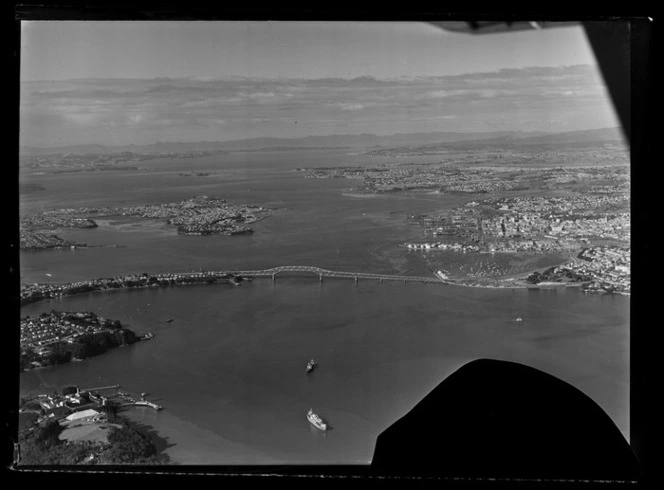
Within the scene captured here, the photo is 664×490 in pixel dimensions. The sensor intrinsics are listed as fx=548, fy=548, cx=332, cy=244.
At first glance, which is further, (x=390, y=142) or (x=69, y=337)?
(x=390, y=142)

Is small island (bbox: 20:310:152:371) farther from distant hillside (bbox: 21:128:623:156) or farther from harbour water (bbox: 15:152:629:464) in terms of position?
distant hillside (bbox: 21:128:623:156)

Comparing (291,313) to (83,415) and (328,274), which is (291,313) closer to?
(328,274)

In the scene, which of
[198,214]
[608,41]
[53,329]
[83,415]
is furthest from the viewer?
[198,214]

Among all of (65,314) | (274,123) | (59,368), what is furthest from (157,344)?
(274,123)

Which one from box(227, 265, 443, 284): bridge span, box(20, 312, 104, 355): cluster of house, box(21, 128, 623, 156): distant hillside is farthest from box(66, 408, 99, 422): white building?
box(21, 128, 623, 156): distant hillside

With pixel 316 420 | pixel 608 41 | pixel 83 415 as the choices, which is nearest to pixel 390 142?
pixel 608 41

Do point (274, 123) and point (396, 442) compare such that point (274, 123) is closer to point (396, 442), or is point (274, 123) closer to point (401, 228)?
point (401, 228)
